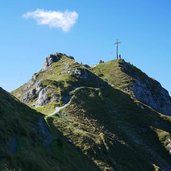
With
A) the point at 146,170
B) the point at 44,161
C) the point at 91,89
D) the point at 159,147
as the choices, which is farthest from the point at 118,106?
the point at 44,161

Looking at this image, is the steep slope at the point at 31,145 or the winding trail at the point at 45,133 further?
the winding trail at the point at 45,133

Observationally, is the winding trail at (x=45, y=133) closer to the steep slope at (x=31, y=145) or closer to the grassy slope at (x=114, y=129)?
the steep slope at (x=31, y=145)

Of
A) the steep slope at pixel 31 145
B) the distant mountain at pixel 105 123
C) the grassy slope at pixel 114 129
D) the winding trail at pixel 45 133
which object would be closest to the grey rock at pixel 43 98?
the distant mountain at pixel 105 123

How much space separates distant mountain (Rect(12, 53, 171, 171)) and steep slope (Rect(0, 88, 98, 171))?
8087mm

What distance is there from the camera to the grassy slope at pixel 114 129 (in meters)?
132

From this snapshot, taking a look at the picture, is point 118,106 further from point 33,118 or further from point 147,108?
point 33,118

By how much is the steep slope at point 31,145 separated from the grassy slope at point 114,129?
9011 millimetres

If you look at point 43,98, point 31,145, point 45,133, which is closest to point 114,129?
point 43,98

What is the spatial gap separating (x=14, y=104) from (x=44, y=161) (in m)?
28.4

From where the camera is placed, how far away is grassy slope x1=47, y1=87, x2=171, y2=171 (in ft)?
431

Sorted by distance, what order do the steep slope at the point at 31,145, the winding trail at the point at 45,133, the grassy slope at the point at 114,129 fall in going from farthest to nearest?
the grassy slope at the point at 114,129
the winding trail at the point at 45,133
the steep slope at the point at 31,145

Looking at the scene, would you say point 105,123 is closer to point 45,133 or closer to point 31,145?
point 45,133

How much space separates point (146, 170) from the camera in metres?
138

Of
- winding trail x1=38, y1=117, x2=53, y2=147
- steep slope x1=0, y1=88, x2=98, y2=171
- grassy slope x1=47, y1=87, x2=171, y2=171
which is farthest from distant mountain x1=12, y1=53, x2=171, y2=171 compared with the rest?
winding trail x1=38, y1=117, x2=53, y2=147
